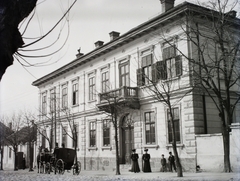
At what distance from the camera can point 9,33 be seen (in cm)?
480

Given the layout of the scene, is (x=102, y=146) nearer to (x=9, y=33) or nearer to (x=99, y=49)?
(x=99, y=49)

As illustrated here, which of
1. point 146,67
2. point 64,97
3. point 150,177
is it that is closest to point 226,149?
point 150,177

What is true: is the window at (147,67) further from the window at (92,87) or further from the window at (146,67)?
the window at (92,87)

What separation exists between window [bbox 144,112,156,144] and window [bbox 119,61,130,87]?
319 centimetres

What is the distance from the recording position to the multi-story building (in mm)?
18688

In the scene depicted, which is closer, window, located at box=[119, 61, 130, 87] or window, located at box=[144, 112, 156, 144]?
window, located at box=[144, 112, 156, 144]

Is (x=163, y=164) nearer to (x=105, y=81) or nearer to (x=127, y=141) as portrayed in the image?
(x=127, y=141)

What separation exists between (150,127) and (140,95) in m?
2.30

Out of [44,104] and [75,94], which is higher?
[75,94]

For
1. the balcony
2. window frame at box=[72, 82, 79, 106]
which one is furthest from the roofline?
the balcony

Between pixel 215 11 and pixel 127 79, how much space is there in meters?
9.59

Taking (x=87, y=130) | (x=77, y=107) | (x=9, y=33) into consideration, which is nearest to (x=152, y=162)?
(x=87, y=130)

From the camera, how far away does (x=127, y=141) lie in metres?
23.8

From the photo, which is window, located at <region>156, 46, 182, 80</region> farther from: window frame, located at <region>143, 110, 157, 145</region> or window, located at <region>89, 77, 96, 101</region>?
window, located at <region>89, 77, 96, 101</region>
